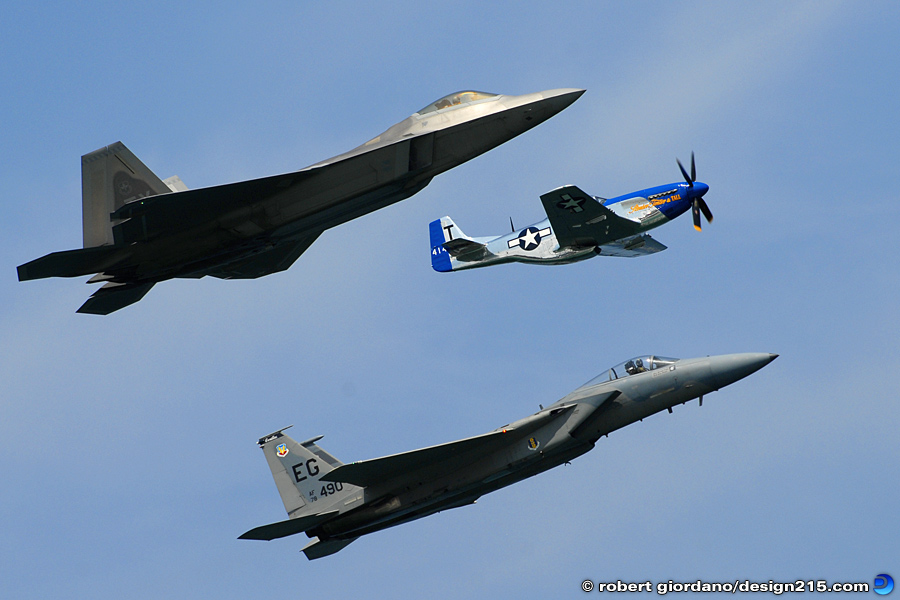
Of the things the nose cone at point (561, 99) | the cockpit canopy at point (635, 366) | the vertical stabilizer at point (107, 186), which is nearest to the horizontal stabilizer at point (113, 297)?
the vertical stabilizer at point (107, 186)

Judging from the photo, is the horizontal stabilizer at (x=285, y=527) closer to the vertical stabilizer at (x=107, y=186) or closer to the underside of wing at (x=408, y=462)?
the underside of wing at (x=408, y=462)

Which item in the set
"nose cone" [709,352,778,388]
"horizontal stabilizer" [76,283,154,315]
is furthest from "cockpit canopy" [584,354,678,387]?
"horizontal stabilizer" [76,283,154,315]

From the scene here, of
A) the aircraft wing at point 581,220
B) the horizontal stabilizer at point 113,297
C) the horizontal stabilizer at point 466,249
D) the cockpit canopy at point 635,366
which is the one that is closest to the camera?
the horizontal stabilizer at point 113,297

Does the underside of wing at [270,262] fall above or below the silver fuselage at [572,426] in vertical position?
above

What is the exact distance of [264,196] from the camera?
22797mm

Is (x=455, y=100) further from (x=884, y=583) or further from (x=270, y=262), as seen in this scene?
(x=884, y=583)

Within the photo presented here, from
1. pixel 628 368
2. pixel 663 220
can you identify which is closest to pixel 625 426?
pixel 628 368

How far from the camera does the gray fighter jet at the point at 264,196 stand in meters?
22.4

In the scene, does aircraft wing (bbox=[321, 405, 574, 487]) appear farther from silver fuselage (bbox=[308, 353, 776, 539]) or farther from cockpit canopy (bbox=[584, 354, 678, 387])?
cockpit canopy (bbox=[584, 354, 678, 387])

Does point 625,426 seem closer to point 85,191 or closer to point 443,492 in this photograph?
point 443,492

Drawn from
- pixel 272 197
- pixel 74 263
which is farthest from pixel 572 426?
pixel 74 263

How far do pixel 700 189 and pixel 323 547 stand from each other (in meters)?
19.4

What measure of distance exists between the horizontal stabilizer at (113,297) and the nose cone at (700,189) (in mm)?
20935

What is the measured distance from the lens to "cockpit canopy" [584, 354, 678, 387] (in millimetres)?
26578
